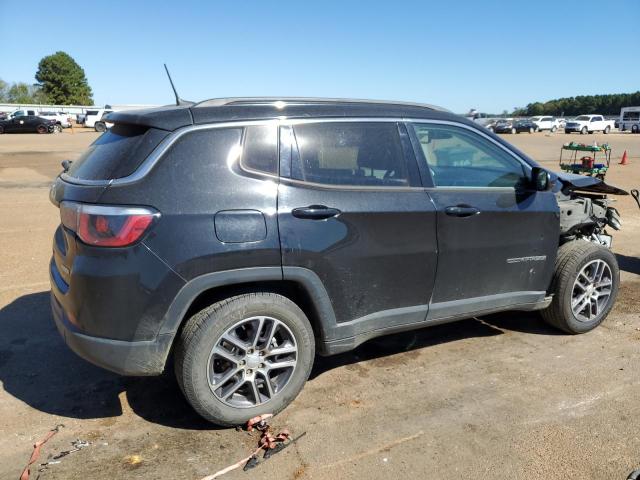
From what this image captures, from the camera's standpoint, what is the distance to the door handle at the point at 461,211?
11.9 feet

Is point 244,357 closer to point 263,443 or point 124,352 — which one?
point 263,443

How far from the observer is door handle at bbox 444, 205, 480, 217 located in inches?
142

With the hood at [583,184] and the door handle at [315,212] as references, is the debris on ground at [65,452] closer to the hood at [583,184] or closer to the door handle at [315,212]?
the door handle at [315,212]

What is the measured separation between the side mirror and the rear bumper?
2777 millimetres

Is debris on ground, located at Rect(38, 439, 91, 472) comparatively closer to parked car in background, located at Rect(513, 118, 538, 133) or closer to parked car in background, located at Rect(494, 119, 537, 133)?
parked car in background, located at Rect(494, 119, 537, 133)

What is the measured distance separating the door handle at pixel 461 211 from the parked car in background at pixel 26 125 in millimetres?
42356

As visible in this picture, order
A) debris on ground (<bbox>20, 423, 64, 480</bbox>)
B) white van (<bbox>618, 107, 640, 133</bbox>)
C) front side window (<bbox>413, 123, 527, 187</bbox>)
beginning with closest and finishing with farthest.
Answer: debris on ground (<bbox>20, 423, 64, 480</bbox>), front side window (<bbox>413, 123, 527, 187</bbox>), white van (<bbox>618, 107, 640, 133</bbox>)

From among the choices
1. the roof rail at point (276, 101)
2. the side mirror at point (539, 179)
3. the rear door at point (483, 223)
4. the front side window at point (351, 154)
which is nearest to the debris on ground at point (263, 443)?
the rear door at point (483, 223)

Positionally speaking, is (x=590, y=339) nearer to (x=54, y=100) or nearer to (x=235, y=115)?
(x=235, y=115)

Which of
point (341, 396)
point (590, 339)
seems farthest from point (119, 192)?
point (590, 339)

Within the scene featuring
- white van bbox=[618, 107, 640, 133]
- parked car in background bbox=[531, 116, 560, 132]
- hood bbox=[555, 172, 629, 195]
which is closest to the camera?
hood bbox=[555, 172, 629, 195]

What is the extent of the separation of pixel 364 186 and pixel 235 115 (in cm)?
89

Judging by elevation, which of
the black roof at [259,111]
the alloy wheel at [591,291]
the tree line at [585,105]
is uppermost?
the tree line at [585,105]

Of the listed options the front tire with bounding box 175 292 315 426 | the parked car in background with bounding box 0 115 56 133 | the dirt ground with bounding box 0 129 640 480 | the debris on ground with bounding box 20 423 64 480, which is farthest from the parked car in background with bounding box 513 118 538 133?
the debris on ground with bounding box 20 423 64 480
